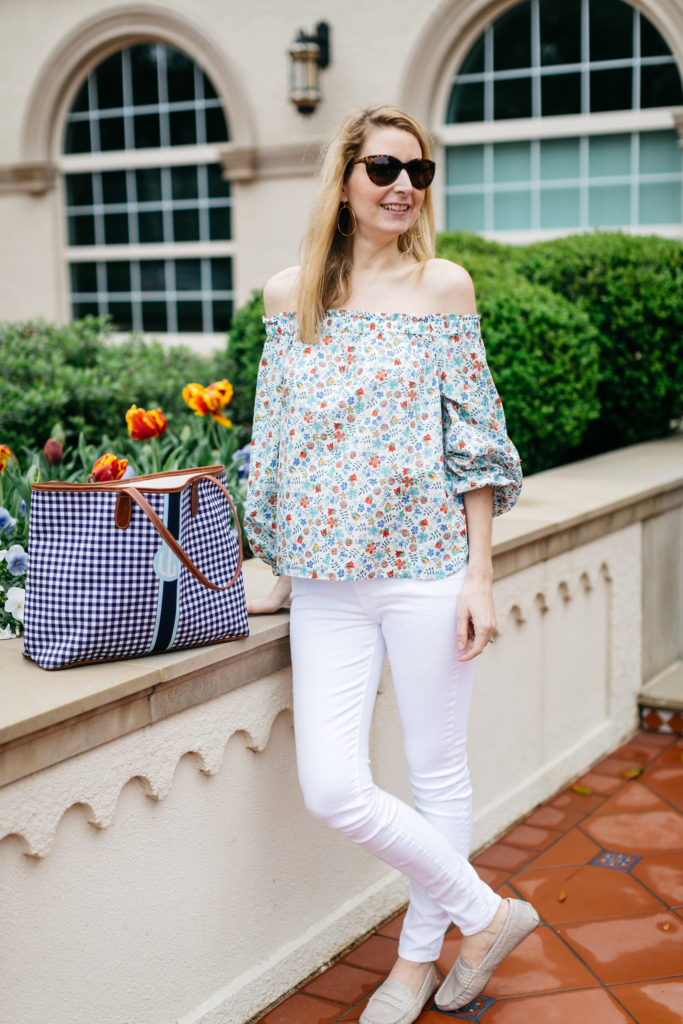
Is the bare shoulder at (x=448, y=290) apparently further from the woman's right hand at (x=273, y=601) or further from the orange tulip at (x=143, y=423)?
the orange tulip at (x=143, y=423)

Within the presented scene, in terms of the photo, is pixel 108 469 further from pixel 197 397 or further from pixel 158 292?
pixel 158 292

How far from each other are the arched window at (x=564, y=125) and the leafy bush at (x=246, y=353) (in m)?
4.45

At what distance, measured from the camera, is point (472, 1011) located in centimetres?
260

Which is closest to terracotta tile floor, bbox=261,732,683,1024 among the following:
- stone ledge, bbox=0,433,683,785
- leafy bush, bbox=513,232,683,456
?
stone ledge, bbox=0,433,683,785

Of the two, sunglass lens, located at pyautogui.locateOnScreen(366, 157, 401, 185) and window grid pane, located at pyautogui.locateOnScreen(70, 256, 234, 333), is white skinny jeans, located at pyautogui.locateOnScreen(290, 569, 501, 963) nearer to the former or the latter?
sunglass lens, located at pyautogui.locateOnScreen(366, 157, 401, 185)

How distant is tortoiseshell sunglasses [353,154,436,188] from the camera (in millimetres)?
2307

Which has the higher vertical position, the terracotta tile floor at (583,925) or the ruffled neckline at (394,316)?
the ruffled neckline at (394,316)

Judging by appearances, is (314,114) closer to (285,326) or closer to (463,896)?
(285,326)

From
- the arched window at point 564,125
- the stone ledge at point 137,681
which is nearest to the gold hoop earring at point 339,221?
the stone ledge at point 137,681

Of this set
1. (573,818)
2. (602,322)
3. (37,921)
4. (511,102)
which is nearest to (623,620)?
(573,818)

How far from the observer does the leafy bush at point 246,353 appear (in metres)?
5.54

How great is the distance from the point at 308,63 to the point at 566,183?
8.04 ft

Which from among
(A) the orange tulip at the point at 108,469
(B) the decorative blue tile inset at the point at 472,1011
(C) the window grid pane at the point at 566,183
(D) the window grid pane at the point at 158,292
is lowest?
(B) the decorative blue tile inset at the point at 472,1011

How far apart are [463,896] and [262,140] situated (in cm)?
859
